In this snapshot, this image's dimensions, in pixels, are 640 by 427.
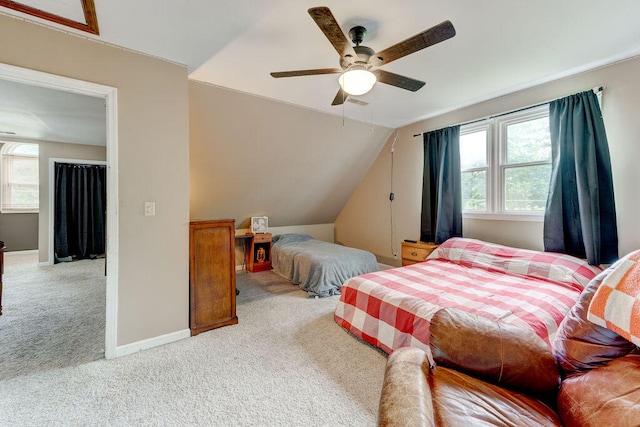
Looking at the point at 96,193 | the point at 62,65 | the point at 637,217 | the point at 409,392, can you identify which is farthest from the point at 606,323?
the point at 96,193

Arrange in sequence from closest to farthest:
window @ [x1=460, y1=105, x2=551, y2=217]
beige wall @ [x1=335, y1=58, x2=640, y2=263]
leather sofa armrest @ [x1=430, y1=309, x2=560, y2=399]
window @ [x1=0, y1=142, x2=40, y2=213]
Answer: leather sofa armrest @ [x1=430, y1=309, x2=560, y2=399] → beige wall @ [x1=335, y1=58, x2=640, y2=263] → window @ [x1=460, y1=105, x2=551, y2=217] → window @ [x1=0, y1=142, x2=40, y2=213]

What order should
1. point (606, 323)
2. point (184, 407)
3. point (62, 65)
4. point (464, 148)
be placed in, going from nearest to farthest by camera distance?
point (606, 323) < point (184, 407) < point (62, 65) < point (464, 148)

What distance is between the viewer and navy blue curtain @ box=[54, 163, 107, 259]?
16.4 feet

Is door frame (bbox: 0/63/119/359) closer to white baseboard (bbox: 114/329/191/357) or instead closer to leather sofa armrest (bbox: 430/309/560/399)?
white baseboard (bbox: 114/329/191/357)

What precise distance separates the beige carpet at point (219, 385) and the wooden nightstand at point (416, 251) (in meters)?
1.67

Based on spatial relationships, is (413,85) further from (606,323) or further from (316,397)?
(316,397)

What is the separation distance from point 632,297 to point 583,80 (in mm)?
2623

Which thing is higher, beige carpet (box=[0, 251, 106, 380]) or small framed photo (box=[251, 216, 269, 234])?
small framed photo (box=[251, 216, 269, 234])

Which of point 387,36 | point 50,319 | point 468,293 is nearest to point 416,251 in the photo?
point 468,293

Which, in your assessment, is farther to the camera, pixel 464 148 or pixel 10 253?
pixel 10 253

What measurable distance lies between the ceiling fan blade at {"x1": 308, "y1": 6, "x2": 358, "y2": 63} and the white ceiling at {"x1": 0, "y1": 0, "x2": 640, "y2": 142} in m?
0.27

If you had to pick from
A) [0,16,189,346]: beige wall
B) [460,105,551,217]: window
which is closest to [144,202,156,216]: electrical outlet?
[0,16,189,346]: beige wall

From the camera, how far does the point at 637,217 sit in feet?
7.34

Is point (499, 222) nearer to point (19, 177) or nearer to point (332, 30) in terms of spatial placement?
point (332, 30)
